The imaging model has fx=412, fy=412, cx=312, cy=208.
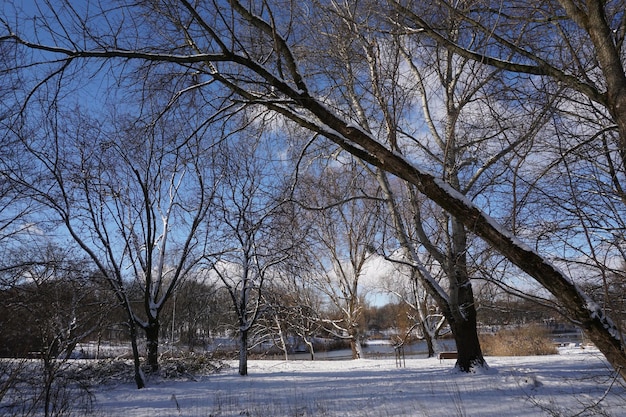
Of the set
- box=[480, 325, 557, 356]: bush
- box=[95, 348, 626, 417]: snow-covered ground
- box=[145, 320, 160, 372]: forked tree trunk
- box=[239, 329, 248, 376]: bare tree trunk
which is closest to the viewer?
box=[95, 348, 626, 417]: snow-covered ground

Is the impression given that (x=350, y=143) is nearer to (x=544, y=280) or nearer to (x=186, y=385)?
(x=544, y=280)

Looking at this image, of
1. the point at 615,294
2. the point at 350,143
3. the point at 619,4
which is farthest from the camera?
the point at 350,143

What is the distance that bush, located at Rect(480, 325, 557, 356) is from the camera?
18.2 metres

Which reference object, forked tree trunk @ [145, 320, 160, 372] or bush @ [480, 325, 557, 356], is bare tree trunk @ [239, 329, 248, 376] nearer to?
forked tree trunk @ [145, 320, 160, 372]

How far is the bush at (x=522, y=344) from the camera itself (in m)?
18.2

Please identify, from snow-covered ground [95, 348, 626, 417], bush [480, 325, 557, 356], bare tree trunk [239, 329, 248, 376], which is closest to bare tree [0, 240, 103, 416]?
snow-covered ground [95, 348, 626, 417]

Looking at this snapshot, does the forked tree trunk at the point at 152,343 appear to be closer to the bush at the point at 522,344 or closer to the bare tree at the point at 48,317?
the bare tree at the point at 48,317

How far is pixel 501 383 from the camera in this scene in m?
7.68

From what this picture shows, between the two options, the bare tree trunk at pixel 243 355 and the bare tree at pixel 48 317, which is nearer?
the bare tree at pixel 48 317

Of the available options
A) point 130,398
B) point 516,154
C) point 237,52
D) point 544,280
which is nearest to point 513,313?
point 544,280

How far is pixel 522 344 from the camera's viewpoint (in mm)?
18781

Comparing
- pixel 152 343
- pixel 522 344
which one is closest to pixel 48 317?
pixel 152 343

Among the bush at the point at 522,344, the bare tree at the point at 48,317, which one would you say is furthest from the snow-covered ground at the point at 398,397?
the bush at the point at 522,344

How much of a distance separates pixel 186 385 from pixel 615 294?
32.2 ft
